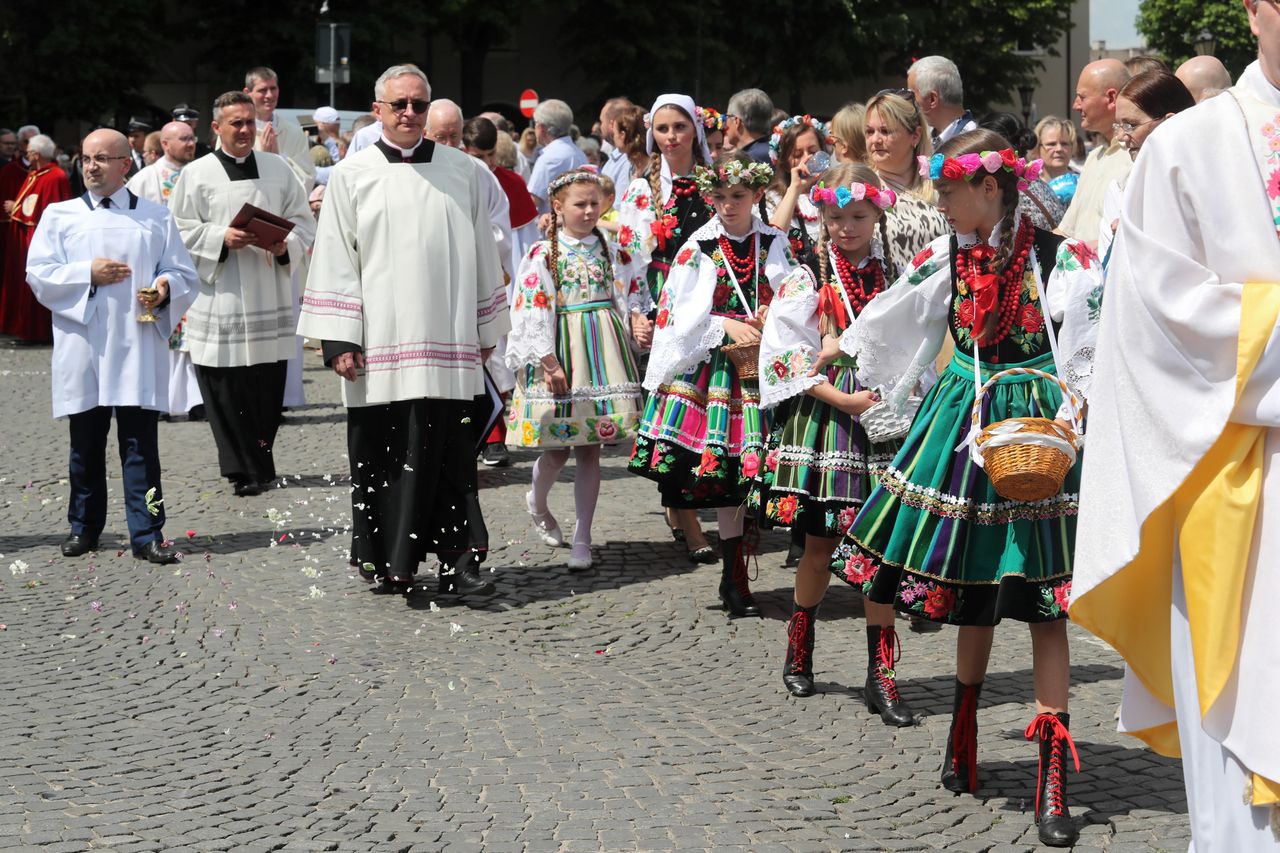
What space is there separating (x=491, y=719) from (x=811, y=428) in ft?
5.11

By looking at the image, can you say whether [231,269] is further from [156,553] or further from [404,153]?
[404,153]

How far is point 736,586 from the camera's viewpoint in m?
7.54

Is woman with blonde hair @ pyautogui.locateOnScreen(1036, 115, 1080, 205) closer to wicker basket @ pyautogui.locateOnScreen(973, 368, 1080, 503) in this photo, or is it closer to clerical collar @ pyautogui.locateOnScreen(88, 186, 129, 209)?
clerical collar @ pyautogui.locateOnScreen(88, 186, 129, 209)

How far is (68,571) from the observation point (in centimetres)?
A: 848

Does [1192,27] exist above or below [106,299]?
above

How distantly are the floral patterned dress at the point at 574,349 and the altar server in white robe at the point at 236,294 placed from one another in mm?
2604

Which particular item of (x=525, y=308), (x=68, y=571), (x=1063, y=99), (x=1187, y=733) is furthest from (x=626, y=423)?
(x=1063, y=99)

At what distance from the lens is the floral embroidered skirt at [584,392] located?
855 cm

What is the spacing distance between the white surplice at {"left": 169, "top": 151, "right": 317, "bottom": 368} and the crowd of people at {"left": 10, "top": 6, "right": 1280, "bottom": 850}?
0.09 ft

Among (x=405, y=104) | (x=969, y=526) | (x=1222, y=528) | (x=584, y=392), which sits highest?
(x=405, y=104)

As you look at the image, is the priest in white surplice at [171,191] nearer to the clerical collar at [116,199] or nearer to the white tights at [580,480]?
the clerical collar at [116,199]

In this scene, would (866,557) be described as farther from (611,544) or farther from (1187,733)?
(611,544)

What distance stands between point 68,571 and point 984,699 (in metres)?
4.53

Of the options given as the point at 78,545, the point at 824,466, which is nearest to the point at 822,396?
the point at 824,466
